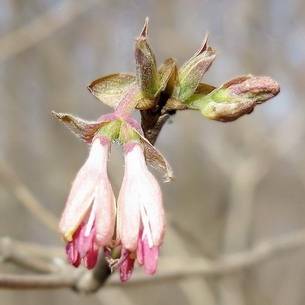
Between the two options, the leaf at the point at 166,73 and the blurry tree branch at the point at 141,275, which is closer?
the leaf at the point at 166,73

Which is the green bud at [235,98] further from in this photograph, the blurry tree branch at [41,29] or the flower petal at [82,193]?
A: the blurry tree branch at [41,29]

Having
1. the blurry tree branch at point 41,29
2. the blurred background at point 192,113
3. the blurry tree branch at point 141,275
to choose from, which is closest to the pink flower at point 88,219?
the blurry tree branch at point 141,275

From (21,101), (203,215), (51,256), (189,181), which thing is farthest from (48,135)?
(51,256)

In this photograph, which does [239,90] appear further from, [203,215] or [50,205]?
[50,205]

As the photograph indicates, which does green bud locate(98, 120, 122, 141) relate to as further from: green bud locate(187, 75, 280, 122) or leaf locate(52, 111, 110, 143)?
green bud locate(187, 75, 280, 122)

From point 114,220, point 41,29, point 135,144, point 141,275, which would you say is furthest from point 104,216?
point 41,29

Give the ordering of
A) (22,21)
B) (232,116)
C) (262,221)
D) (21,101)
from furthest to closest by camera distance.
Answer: (262,221) → (21,101) → (22,21) → (232,116)

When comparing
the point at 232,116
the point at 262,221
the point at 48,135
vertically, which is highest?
the point at 232,116
